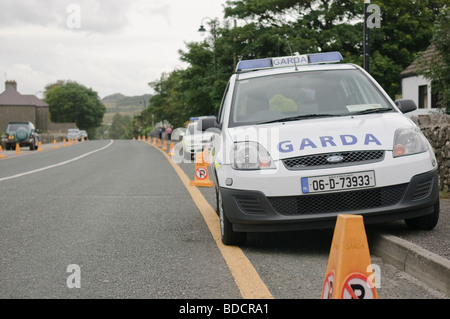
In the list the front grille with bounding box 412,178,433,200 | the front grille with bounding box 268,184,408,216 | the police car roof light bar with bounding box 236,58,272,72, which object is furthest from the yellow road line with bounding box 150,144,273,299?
the police car roof light bar with bounding box 236,58,272,72

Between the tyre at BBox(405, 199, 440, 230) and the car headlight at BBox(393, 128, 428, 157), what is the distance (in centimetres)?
55

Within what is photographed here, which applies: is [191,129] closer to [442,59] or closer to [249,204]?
[442,59]

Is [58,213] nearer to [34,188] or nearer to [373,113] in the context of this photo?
A: [34,188]

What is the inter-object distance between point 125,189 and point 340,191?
6.68 metres

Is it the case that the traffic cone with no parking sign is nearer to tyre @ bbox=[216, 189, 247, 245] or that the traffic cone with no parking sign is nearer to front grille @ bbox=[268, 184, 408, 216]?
front grille @ bbox=[268, 184, 408, 216]

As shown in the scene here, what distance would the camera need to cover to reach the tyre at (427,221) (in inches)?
203

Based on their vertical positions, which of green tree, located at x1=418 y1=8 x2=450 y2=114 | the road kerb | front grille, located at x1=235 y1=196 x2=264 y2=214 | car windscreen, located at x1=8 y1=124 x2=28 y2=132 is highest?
green tree, located at x1=418 y1=8 x2=450 y2=114

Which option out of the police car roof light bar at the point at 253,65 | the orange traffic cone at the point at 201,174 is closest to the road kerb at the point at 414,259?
the police car roof light bar at the point at 253,65

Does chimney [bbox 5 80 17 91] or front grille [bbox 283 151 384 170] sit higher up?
chimney [bbox 5 80 17 91]

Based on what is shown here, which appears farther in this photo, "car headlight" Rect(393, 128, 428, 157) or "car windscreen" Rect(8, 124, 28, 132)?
"car windscreen" Rect(8, 124, 28, 132)

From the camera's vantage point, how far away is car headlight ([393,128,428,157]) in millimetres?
4844

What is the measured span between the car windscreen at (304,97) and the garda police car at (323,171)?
50mm

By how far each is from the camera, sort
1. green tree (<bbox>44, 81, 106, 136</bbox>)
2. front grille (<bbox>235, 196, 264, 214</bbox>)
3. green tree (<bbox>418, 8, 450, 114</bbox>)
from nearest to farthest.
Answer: front grille (<bbox>235, 196, 264, 214</bbox>) → green tree (<bbox>418, 8, 450, 114</bbox>) → green tree (<bbox>44, 81, 106, 136</bbox>)
